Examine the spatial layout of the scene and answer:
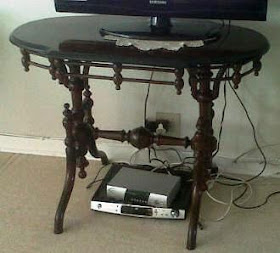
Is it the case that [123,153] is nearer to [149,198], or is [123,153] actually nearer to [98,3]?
[149,198]

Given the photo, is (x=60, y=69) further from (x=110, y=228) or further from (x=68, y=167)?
(x=110, y=228)

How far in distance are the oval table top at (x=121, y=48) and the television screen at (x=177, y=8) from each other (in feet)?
0.23

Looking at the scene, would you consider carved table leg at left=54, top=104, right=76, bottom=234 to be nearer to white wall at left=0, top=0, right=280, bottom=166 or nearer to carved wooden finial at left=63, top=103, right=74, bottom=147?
carved wooden finial at left=63, top=103, right=74, bottom=147

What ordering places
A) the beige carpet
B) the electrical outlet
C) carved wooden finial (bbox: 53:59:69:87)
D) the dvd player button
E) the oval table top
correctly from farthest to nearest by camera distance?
the electrical outlet, the dvd player button, the beige carpet, carved wooden finial (bbox: 53:59:69:87), the oval table top

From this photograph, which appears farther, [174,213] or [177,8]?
[174,213]

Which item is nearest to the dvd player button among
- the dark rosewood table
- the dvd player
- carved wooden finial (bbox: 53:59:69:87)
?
the dvd player

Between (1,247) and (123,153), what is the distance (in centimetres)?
74

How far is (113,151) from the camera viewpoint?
208 cm

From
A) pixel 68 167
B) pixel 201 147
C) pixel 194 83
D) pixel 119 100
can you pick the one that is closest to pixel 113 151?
pixel 119 100

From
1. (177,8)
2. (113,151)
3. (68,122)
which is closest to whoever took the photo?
(177,8)

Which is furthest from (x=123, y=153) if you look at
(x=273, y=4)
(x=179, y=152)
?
(x=273, y=4)

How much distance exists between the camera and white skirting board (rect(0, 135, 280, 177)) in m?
1.95

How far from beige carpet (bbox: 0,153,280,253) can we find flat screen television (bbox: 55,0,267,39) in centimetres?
68

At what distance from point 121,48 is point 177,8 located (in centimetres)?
25
